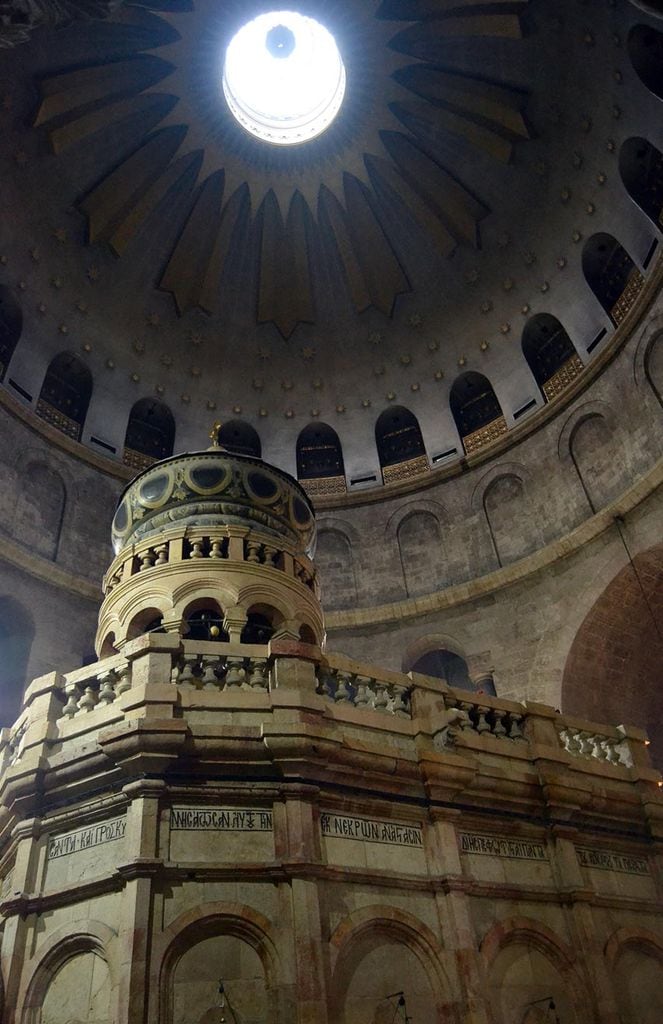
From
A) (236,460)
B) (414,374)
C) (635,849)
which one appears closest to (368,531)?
(414,374)

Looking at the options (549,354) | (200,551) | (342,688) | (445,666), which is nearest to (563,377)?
(549,354)

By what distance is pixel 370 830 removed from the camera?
28.4 ft

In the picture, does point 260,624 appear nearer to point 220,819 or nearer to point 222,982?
point 220,819

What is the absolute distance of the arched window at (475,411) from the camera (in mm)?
24356

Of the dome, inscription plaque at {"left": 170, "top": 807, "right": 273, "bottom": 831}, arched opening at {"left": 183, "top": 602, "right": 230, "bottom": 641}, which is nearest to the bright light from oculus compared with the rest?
the dome

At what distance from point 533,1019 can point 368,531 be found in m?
16.8

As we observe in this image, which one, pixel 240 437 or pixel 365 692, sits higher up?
pixel 240 437

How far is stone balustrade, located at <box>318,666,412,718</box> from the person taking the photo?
9.33 meters

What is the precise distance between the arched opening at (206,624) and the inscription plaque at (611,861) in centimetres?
593

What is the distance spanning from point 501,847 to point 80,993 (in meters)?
4.80

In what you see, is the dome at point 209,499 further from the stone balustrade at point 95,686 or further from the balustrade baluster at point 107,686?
the balustrade baluster at point 107,686

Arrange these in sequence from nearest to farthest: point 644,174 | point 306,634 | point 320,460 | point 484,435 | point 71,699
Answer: point 71,699, point 306,634, point 644,174, point 484,435, point 320,460

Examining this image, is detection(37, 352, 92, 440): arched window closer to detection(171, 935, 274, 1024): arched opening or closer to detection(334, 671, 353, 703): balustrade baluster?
detection(334, 671, 353, 703): balustrade baluster

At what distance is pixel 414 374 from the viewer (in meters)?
26.3
